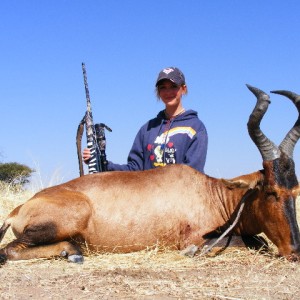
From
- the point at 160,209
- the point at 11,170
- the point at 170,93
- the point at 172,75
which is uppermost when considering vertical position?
the point at 172,75

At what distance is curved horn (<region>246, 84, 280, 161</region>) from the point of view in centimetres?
636

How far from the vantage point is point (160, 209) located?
661 cm

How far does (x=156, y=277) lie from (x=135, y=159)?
3.44 meters

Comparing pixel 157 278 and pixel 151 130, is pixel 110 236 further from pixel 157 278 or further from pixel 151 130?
pixel 151 130

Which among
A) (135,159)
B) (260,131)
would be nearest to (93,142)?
(135,159)

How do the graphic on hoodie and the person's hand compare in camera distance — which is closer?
the graphic on hoodie

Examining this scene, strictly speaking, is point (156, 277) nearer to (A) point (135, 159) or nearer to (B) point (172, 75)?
(A) point (135, 159)

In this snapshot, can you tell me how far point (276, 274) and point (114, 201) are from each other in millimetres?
2105

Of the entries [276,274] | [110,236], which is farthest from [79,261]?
[276,274]

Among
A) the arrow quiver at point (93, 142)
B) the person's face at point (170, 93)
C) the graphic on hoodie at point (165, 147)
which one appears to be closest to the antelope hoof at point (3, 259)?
the arrow quiver at point (93, 142)

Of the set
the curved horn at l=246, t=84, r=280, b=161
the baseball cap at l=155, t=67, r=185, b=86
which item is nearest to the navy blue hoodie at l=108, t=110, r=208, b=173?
the baseball cap at l=155, t=67, r=185, b=86

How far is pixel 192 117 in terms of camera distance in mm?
8086

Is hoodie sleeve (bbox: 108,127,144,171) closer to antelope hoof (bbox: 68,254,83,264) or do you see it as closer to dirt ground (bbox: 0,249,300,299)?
dirt ground (bbox: 0,249,300,299)

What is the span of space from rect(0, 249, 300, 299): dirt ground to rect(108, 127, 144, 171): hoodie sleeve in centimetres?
207
